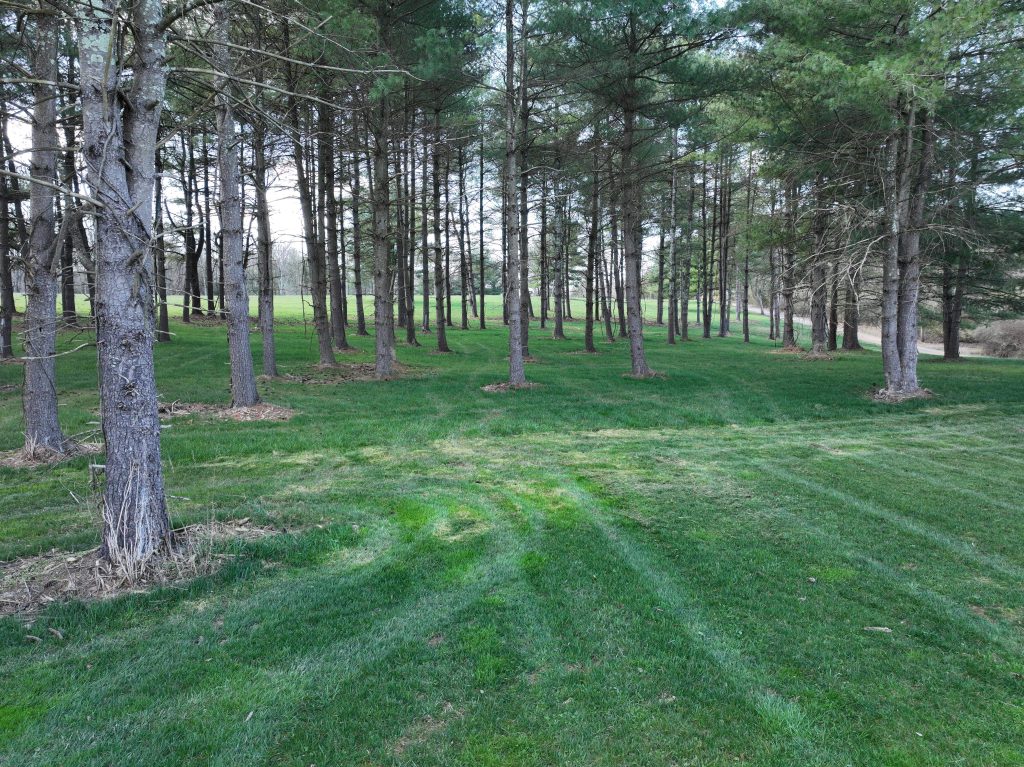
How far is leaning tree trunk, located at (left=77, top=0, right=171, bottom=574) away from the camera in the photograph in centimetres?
348

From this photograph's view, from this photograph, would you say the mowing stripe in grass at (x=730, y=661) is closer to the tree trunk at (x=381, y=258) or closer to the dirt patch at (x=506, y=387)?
the dirt patch at (x=506, y=387)

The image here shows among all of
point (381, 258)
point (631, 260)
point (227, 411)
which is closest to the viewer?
point (227, 411)

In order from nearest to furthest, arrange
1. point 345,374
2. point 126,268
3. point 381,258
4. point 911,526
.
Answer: point 126,268 < point 911,526 < point 381,258 < point 345,374

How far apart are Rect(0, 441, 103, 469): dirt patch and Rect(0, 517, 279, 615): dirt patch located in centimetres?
281

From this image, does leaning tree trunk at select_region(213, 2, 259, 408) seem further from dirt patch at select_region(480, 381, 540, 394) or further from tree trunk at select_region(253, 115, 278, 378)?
dirt patch at select_region(480, 381, 540, 394)

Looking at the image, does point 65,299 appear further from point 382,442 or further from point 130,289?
point 130,289

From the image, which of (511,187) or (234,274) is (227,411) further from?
(511,187)

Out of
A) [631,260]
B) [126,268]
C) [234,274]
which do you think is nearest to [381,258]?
[234,274]

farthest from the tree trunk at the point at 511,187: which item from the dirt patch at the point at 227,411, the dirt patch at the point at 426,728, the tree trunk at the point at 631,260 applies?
the dirt patch at the point at 426,728

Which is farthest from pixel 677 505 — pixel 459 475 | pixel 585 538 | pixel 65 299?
pixel 65 299

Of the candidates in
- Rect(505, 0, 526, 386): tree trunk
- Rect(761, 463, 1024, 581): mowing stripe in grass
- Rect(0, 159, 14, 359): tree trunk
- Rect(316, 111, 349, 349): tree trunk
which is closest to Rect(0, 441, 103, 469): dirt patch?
Rect(316, 111, 349, 349): tree trunk

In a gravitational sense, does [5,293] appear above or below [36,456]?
above

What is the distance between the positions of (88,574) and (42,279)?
13.4 feet

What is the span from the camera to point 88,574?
12.1 ft
